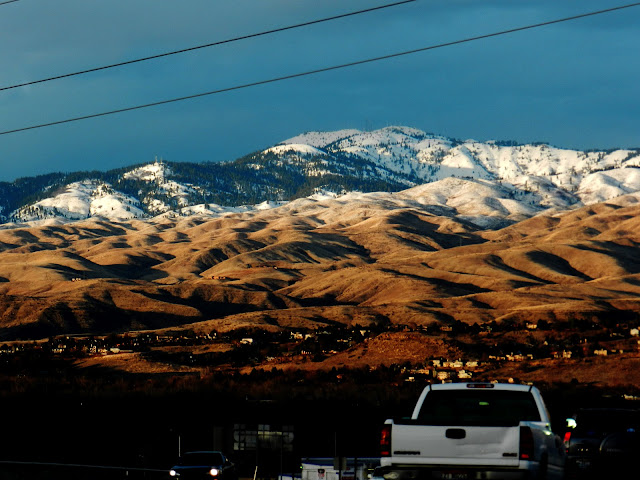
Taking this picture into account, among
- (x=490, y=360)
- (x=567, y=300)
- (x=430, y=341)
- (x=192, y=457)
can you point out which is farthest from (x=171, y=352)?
(x=567, y=300)

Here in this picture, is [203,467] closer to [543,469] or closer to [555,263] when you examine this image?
[543,469]

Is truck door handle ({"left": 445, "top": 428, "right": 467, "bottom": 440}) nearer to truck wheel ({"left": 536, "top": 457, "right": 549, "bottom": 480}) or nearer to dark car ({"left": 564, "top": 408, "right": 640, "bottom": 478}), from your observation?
truck wheel ({"left": 536, "top": 457, "right": 549, "bottom": 480})

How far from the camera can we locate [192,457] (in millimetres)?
30422

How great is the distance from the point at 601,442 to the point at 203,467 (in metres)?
10.8

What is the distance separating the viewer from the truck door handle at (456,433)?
1516cm

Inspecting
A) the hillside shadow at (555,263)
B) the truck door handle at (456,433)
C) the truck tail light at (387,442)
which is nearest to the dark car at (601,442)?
the truck door handle at (456,433)

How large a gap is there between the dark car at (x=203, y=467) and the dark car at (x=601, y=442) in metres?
9.45

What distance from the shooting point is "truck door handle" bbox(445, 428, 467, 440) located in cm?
1516

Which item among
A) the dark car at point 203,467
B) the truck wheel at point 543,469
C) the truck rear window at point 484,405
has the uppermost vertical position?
the truck rear window at point 484,405

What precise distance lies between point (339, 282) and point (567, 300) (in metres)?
40.3

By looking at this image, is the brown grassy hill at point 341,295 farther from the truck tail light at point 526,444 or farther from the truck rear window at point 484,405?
the truck tail light at point 526,444

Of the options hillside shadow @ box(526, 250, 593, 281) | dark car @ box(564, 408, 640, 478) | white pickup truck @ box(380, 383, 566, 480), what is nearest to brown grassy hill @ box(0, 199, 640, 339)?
hillside shadow @ box(526, 250, 593, 281)

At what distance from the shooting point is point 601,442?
23.5 metres

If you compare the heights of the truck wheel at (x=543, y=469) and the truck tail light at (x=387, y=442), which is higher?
the truck tail light at (x=387, y=442)
